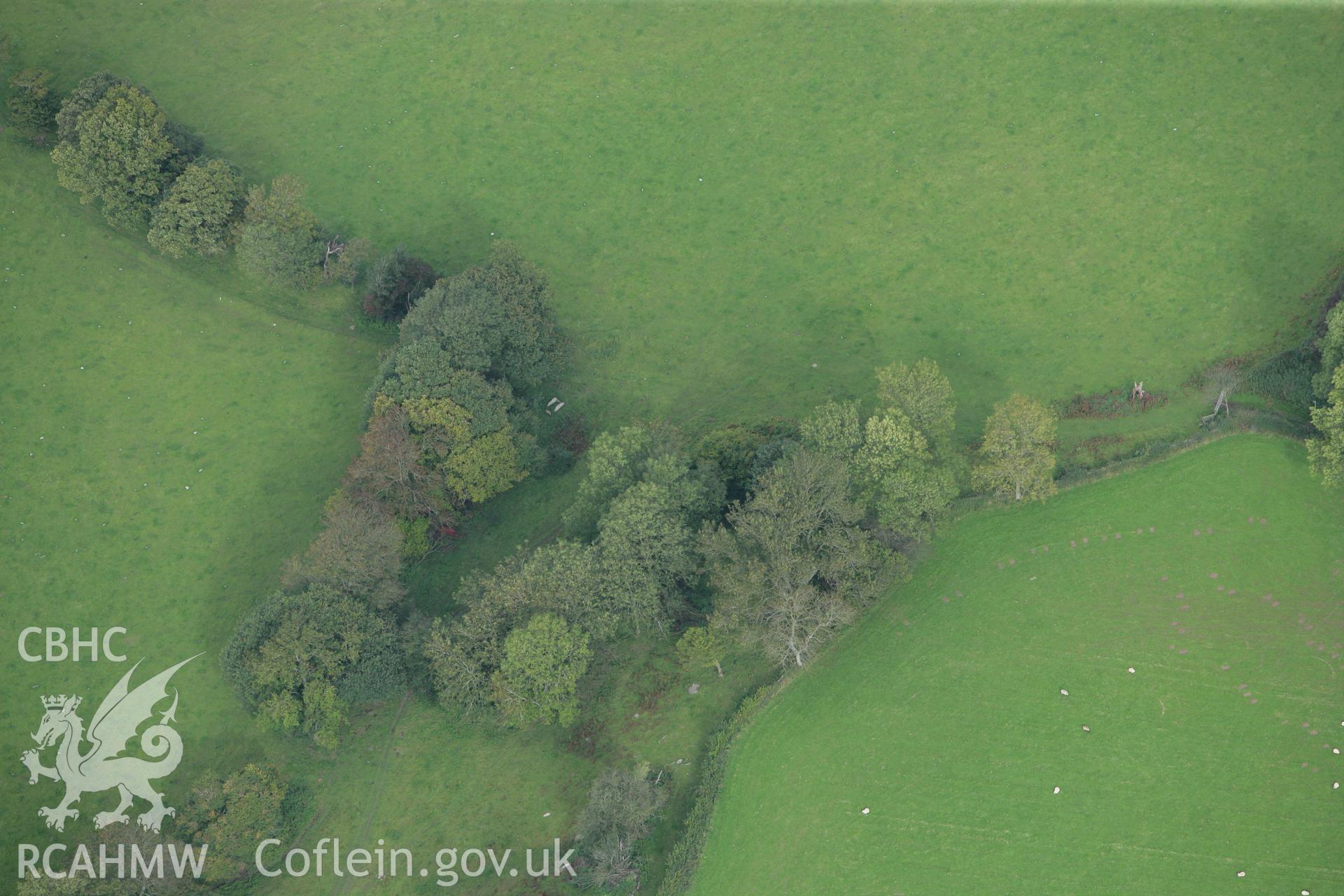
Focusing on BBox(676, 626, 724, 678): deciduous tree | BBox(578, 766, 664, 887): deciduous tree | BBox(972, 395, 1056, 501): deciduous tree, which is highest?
BBox(972, 395, 1056, 501): deciduous tree

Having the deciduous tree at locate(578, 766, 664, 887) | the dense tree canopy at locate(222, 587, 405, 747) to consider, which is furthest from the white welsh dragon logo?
the deciduous tree at locate(578, 766, 664, 887)

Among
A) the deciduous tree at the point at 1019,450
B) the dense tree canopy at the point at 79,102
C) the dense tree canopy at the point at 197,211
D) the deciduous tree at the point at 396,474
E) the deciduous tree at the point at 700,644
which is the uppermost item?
the dense tree canopy at the point at 79,102

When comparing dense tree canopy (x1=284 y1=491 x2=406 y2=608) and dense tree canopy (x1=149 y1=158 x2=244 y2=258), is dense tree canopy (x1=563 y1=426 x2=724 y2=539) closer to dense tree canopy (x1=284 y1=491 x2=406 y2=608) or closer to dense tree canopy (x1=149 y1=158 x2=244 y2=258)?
dense tree canopy (x1=284 y1=491 x2=406 y2=608)

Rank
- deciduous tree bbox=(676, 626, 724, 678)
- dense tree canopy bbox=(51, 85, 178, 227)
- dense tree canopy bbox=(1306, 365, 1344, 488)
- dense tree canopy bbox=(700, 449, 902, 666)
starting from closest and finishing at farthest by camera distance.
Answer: dense tree canopy bbox=(700, 449, 902, 666) < deciduous tree bbox=(676, 626, 724, 678) < dense tree canopy bbox=(1306, 365, 1344, 488) < dense tree canopy bbox=(51, 85, 178, 227)

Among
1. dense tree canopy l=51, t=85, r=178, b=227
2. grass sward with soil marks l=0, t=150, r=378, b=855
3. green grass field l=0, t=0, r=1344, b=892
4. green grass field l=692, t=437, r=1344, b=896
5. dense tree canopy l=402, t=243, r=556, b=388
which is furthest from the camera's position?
dense tree canopy l=51, t=85, r=178, b=227

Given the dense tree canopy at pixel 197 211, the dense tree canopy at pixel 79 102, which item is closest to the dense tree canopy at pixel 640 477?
the dense tree canopy at pixel 197 211

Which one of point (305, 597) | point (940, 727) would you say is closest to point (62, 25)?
point (305, 597)

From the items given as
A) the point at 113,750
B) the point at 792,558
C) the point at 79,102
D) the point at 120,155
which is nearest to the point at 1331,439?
the point at 792,558

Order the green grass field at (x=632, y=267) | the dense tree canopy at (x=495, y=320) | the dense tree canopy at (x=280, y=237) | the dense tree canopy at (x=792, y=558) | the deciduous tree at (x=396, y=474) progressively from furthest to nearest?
the dense tree canopy at (x=280, y=237)
the dense tree canopy at (x=495, y=320)
the deciduous tree at (x=396, y=474)
the green grass field at (x=632, y=267)
the dense tree canopy at (x=792, y=558)

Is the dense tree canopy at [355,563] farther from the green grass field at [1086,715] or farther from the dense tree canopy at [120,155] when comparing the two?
the dense tree canopy at [120,155]
